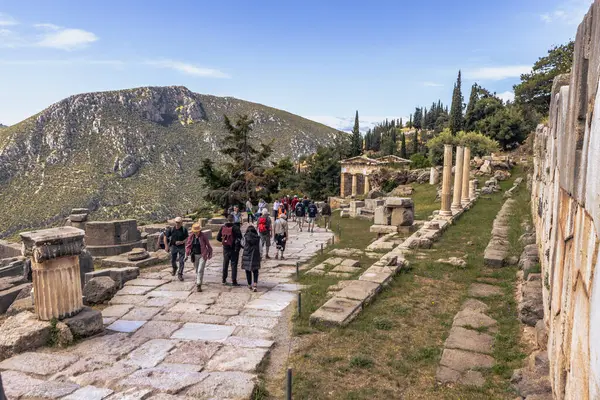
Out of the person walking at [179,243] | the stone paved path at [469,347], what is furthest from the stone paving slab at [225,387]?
the person walking at [179,243]

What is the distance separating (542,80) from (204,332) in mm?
39957

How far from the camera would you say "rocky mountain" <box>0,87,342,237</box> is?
2202 inches

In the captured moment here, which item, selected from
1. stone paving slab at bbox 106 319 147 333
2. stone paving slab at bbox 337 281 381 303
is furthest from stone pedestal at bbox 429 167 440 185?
stone paving slab at bbox 106 319 147 333

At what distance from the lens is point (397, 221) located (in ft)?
54.1

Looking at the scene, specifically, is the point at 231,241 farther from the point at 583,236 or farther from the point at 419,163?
the point at 419,163

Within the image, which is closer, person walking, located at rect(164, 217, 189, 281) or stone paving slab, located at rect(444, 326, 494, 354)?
stone paving slab, located at rect(444, 326, 494, 354)

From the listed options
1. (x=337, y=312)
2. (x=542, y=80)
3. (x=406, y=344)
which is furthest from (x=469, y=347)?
(x=542, y=80)

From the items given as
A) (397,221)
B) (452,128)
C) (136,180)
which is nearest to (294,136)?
(136,180)

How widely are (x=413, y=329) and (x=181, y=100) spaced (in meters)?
99.0

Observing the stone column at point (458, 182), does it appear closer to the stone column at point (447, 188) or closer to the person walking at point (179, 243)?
the stone column at point (447, 188)

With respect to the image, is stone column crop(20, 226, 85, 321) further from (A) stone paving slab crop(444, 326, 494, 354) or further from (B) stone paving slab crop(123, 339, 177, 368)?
(A) stone paving slab crop(444, 326, 494, 354)

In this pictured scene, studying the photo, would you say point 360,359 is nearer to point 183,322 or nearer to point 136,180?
point 183,322

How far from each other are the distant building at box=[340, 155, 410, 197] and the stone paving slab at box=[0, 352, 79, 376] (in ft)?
143

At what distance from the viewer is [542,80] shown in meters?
37.0
